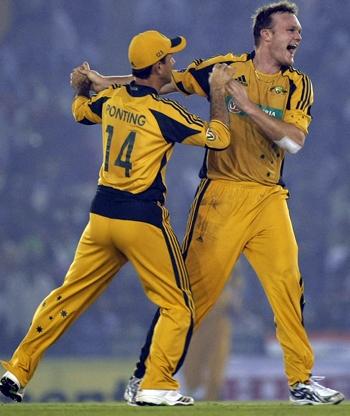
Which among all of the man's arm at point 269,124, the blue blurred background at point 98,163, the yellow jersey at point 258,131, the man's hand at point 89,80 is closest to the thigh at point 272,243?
the yellow jersey at point 258,131

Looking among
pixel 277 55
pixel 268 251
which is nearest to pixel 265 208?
pixel 268 251

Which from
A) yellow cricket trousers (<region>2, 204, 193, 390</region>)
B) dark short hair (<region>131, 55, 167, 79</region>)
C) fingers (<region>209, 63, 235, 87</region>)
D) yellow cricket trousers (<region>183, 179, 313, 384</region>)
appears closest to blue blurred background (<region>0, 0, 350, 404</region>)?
yellow cricket trousers (<region>183, 179, 313, 384</region>)

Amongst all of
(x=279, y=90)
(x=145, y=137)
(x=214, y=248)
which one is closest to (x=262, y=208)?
(x=214, y=248)

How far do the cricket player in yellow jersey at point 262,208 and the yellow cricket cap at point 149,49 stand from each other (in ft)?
1.51

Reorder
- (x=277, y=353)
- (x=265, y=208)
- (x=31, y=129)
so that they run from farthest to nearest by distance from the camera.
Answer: (x=31, y=129) → (x=277, y=353) → (x=265, y=208)

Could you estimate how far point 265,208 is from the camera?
7.18 meters

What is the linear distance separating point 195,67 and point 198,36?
24.7ft

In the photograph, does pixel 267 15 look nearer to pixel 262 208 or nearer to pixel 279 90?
pixel 279 90

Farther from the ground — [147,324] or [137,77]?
[147,324]

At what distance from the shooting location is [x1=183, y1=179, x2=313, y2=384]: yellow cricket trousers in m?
7.05

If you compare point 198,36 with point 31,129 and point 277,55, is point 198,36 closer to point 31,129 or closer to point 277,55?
point 31,129

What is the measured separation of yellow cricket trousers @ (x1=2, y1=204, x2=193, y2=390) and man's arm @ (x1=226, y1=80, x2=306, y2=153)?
0.68 m

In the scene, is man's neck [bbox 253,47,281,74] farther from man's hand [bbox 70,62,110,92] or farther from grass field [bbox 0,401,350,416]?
grass field [bbox 0,401,350,416]

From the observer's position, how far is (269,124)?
6895 mm
